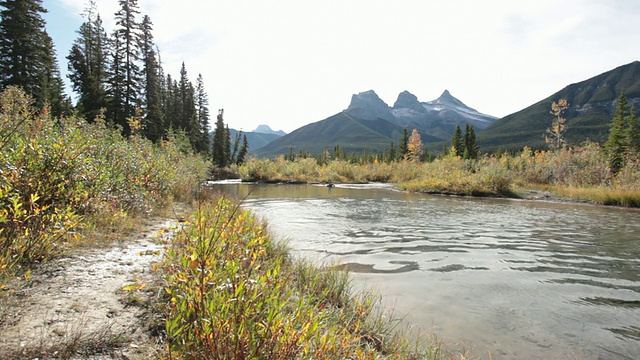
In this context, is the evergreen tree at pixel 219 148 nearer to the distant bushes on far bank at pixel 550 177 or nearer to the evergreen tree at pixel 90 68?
the evergreen tree at pixel 90 68

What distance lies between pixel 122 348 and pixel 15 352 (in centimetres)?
60

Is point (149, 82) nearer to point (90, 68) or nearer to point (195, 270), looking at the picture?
point (90, 68)

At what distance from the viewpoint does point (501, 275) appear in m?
6.26

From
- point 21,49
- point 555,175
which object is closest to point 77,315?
point 555,175

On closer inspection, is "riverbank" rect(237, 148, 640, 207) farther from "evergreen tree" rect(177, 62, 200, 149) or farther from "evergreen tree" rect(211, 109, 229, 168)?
"evergreen tree" rect(211, 109, 229, 168)

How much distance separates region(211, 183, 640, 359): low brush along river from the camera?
3.90 metres

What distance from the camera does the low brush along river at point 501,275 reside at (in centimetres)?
390

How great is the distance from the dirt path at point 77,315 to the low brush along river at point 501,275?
10.9 ft

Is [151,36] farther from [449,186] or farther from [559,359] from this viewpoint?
[559,359]

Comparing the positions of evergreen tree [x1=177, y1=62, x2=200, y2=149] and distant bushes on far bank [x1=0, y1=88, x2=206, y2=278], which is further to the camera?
evergreen tree [x1=177, y1=62, x2=200, y2=149]

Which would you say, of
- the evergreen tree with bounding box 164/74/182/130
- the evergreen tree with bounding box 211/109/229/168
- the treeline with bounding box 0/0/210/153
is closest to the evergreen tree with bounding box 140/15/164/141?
the treeline with bounding box 0/0/210/153

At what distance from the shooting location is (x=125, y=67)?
3212 centimetres

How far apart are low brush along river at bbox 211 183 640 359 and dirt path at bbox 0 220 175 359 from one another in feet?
10.9

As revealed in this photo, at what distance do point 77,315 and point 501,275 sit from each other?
6859mm
